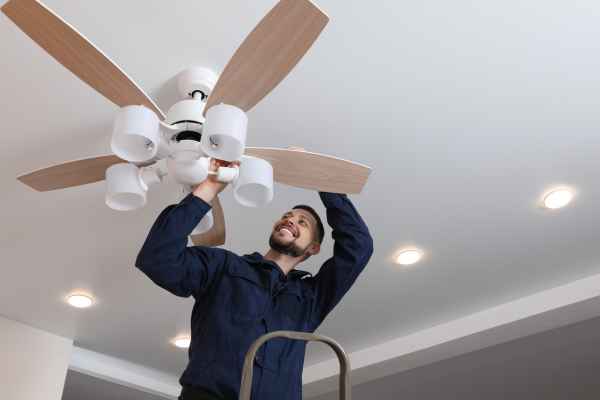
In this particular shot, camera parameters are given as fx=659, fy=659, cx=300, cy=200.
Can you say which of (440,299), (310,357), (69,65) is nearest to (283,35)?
(69,65)

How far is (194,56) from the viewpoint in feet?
6.27

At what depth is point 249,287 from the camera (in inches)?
65.0

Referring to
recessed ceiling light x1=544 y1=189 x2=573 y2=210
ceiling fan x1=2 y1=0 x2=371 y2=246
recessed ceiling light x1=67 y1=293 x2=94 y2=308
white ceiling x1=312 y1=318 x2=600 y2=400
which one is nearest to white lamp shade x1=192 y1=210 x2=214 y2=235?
ceiling fan x1=2 y1=0 x2=371 y2=246

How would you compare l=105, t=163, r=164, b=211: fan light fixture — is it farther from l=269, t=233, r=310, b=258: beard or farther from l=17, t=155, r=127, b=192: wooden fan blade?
l=269, t=233, r=310, b=258: beard

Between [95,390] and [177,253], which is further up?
[95,390]

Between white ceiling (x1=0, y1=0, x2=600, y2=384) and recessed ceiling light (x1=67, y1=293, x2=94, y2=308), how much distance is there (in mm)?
78

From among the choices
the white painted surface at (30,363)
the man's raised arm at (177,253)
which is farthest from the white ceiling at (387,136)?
the man's raised arm at (177,253)

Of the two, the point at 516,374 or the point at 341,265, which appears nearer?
the point at 341,265

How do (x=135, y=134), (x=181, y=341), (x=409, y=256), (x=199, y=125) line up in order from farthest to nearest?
(x=181, y=341) < (x=409, y=256) < (x=199, y=125) < (x=135, y=134)

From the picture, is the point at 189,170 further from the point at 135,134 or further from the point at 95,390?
the point at 95,390

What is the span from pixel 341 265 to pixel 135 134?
0.65 metres

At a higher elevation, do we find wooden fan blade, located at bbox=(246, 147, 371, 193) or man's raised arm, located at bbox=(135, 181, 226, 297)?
wooden fan blade, located at bbox=(246, 147, 371, 193)

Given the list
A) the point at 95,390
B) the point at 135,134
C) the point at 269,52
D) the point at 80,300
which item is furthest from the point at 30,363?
the point at 269,52

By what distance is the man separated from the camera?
4.91 ft
